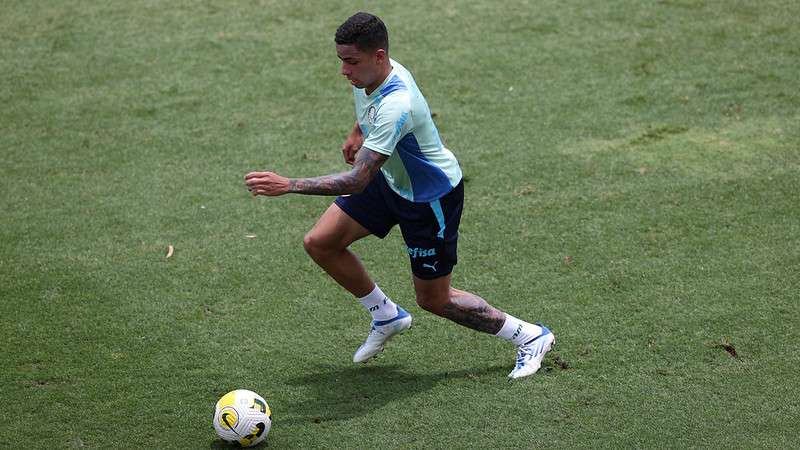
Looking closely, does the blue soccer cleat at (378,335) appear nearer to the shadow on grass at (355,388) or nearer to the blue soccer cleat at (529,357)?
the shadow on grass at (355,388)

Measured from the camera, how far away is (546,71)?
1037 cm

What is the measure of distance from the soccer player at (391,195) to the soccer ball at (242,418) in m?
1.01

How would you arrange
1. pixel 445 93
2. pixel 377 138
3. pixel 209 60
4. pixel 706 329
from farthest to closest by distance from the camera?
pixel 209 60 → pixel 445 93 → pixel 706 329 → pixel 377 138

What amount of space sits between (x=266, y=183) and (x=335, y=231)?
102 cm

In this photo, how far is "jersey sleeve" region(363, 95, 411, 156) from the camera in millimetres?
5484

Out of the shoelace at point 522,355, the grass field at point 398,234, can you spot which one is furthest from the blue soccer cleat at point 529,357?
the grass field at point 398,234

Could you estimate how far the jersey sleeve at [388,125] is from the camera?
548 centimetres

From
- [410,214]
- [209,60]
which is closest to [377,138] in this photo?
[410,214]

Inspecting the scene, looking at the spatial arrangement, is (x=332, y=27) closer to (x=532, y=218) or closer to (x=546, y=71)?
(x=546, y=71)

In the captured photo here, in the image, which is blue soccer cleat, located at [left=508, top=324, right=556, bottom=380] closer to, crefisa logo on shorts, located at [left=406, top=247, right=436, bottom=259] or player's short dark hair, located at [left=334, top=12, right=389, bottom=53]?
crefisa logo on shorts, located at [left=406, top=247, right=436, bottom=259]

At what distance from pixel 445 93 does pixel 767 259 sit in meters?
3.83

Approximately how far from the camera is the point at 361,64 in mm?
5566

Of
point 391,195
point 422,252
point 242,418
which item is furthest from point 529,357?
point 242,418

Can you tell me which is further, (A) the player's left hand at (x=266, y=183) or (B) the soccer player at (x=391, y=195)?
(B) the soccer player at (x=391, y=195)
